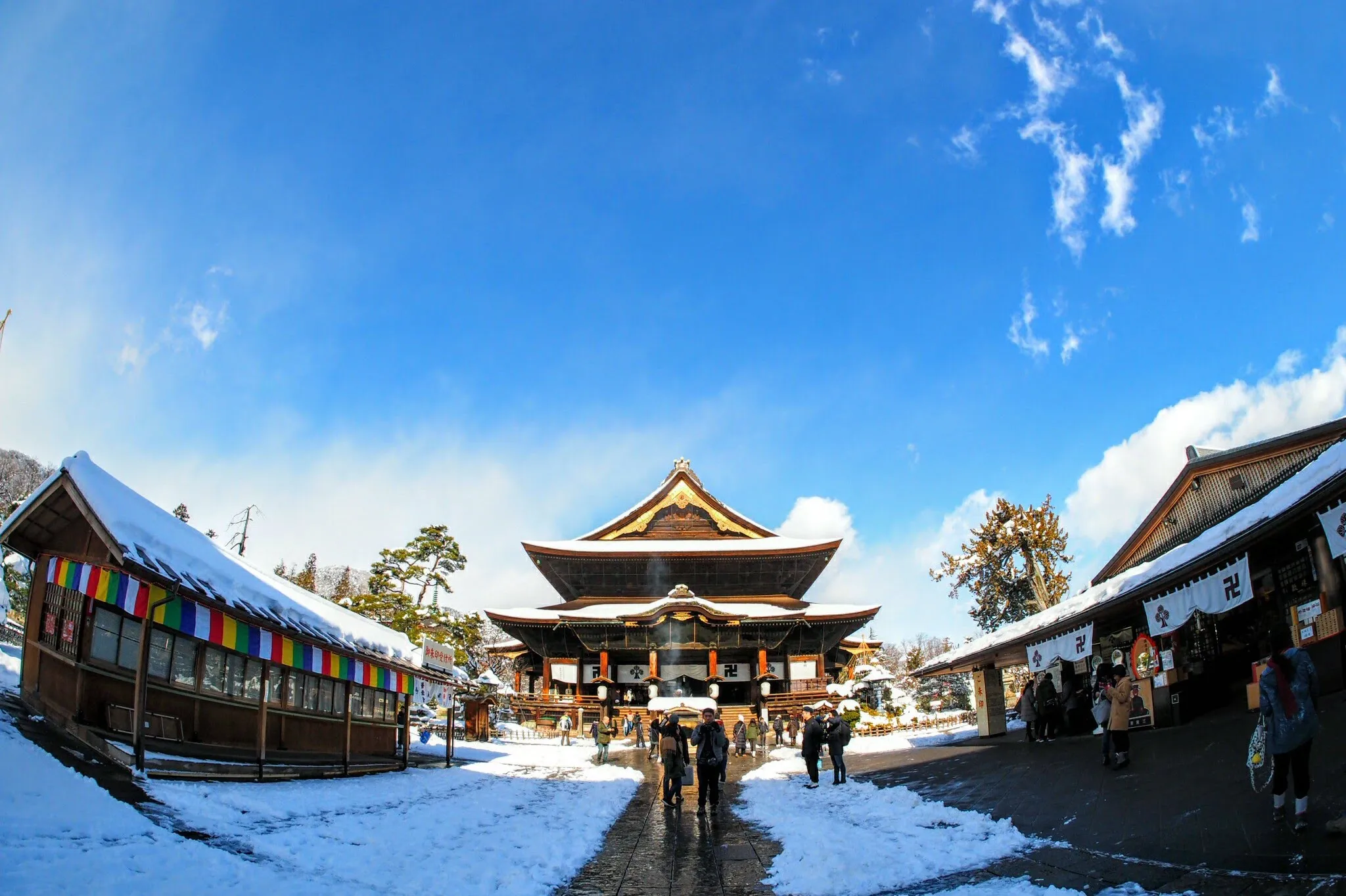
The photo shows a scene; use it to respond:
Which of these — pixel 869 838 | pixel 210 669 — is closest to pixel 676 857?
pixel 869 838

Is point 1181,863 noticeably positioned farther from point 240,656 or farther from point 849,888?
point 240,656

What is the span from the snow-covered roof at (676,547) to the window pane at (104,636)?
1179 inches

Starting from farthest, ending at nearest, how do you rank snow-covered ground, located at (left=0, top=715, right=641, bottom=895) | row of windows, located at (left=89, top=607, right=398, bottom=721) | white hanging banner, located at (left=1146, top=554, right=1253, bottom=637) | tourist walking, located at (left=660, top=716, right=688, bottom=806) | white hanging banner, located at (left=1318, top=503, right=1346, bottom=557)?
tourist walking, located at (left=660, top=716, right=688, bottom=806) < white hanging banner, located at (left=1146, top=554, right=1253, bottom=637) < row of windows, located at (left=89, top=607, right=398, bottom=721) < white hanging banner, located at (left=1318, top=503, right=1346, bottom=557) < snow-covered ground, located at (left=0, top=715, right=641, bottom=895)

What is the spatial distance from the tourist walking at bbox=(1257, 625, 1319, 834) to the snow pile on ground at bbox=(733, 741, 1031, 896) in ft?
8.01

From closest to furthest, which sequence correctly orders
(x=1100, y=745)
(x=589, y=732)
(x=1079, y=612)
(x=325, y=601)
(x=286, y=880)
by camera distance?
1. (x=286, y=880)
2. (x=1100, y=745)
3. (x=1079, y=612)
4. (x=325, y=601)
5. (x=589, y=732)

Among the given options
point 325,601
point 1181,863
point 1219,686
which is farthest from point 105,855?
point 1219,686

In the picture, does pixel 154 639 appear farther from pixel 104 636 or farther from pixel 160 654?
pixel 104 636

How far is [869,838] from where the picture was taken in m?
8.76

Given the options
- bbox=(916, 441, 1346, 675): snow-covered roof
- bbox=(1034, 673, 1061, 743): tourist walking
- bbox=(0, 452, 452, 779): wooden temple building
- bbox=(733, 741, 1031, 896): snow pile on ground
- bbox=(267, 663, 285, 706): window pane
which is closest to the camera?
bbox=(733, 741, 1031, 896): snow pile on ground

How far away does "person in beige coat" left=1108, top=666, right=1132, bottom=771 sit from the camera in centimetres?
1041

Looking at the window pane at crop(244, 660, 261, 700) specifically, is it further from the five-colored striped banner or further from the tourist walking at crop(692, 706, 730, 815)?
the tourist walking at crop(692, 706, 730, 815)

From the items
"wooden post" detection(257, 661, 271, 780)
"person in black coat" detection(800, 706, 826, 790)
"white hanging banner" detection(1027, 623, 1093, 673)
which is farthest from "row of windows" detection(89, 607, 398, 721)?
"white hanging banner" detection(1027, 623, 1093, 673)

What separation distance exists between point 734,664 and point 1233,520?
27.4 metres

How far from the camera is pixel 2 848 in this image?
5113 millimetres
